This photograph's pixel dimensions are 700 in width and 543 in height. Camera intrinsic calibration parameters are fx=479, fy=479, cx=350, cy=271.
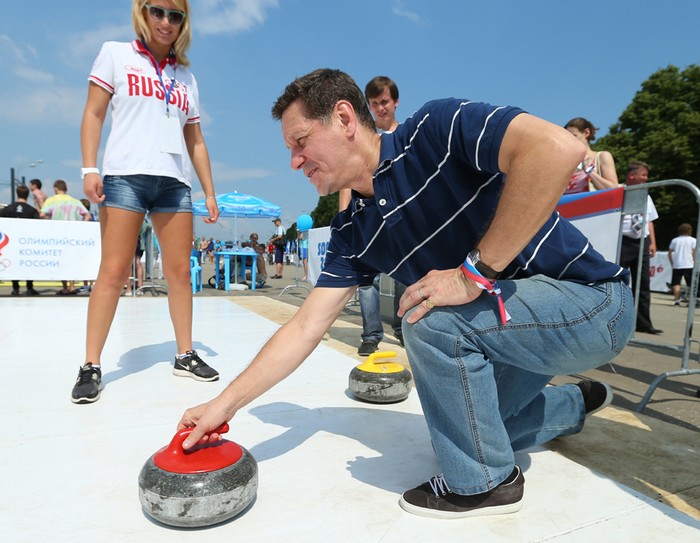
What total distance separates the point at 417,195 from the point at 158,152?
1792 millimetres

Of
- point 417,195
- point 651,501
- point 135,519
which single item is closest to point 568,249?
point 417,195

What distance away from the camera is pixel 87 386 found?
7.88 feet

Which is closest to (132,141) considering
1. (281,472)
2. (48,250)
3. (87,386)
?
(87,386)

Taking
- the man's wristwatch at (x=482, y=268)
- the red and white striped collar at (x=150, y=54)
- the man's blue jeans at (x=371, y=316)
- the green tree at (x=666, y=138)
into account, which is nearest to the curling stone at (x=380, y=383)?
the man's wristwatch at (x=482, y=268)

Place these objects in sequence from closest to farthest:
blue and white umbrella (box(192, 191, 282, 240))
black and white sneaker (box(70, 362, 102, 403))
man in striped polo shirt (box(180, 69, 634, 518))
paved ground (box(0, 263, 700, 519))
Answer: man in striped polo shirt (box(180, 69, 634, 518)) → paved ground (box(0, 263, 700, 519)) → black and white sneaker (box(70, 362, 102, 403)) → blue and white umbrella (box(192, 191, 282, 240))

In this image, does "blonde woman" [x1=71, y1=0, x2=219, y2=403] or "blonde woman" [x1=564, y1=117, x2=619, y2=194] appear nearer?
"blonde woman" [x1=71, y1=0, x2=219, y2=403]

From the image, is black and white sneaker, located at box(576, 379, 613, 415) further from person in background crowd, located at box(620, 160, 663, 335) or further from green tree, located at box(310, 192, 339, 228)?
green tree, located at box(310, 192, 339, 228)

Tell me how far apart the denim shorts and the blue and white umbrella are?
12.6 metres

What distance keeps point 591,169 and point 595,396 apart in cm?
299

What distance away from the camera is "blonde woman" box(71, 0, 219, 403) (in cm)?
257

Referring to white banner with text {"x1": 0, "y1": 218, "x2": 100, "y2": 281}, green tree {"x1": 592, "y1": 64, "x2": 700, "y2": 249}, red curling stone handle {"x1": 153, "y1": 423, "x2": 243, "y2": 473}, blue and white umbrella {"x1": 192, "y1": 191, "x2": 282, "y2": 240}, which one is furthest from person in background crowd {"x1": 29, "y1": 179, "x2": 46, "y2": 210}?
green tree {"x1": 592, "y1": 64, "x2": 700, "y2": 249}

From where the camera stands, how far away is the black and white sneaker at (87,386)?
7.72 feet

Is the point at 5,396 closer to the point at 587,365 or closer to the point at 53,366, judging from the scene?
the point at 53,366

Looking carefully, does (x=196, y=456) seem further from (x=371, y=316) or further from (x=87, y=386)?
(x=371, y=316)
